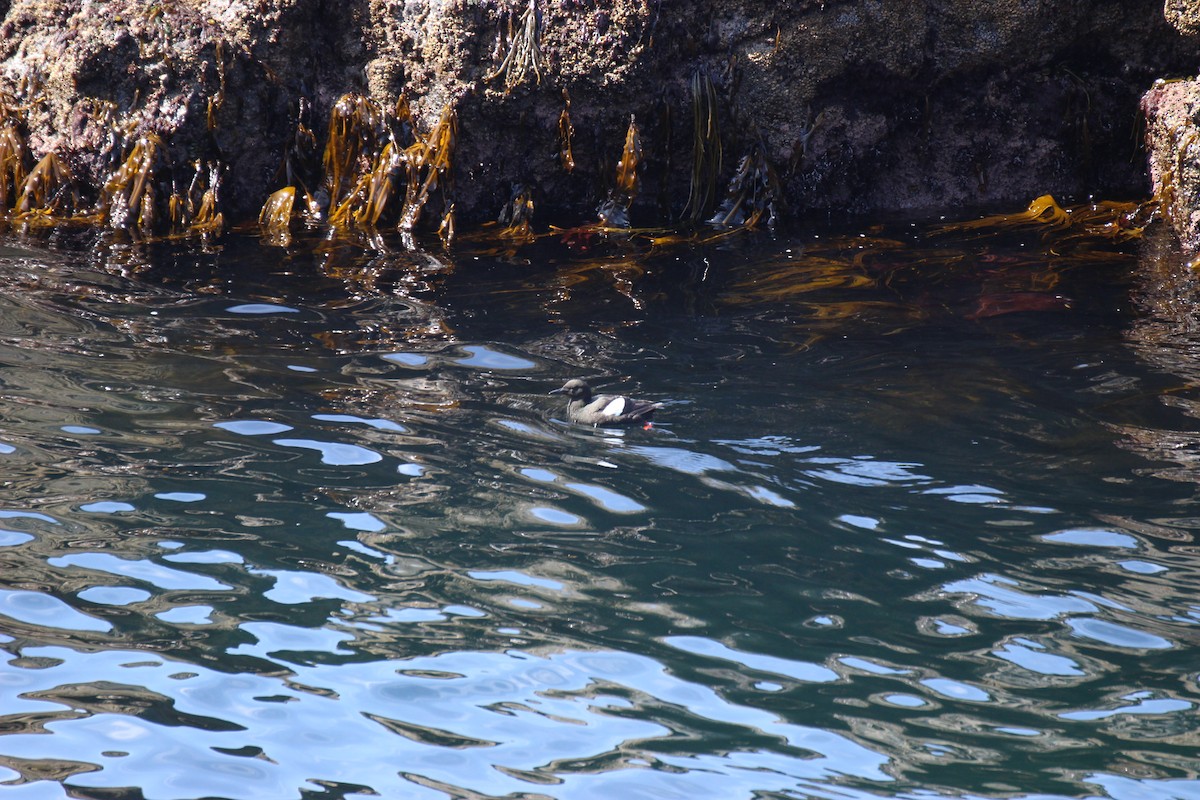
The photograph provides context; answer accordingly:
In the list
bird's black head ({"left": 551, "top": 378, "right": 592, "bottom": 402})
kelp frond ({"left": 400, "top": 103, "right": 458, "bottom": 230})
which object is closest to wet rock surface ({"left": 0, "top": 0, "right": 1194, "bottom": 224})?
kelp frond ({"left": 400, "top": 103, "right": 458, "bottom": 230})

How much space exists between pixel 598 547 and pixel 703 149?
6.23 meters

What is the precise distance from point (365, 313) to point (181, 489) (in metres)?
2.97

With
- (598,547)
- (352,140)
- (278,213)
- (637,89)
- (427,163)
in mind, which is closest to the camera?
(598,547)

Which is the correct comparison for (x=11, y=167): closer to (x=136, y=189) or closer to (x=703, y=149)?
(x=136, y=189)

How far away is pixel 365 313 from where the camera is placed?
7695mm

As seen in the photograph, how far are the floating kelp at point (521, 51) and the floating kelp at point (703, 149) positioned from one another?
4.73 feet

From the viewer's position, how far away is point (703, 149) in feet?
32.5

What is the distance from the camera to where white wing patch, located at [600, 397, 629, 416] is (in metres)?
5.62

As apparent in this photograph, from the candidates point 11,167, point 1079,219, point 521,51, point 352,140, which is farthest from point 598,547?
point 11,167

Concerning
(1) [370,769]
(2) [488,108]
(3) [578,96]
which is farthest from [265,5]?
(1) [370,769]

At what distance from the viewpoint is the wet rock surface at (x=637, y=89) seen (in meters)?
9.77

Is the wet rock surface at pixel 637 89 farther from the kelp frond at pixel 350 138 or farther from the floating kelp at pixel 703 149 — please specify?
the kelp frond at pixel 350 138

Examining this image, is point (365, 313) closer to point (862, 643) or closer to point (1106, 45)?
point (862, 643)

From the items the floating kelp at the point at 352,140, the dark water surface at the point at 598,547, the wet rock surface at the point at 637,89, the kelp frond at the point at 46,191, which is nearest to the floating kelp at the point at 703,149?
the wet rock surface at the point at 637,89
